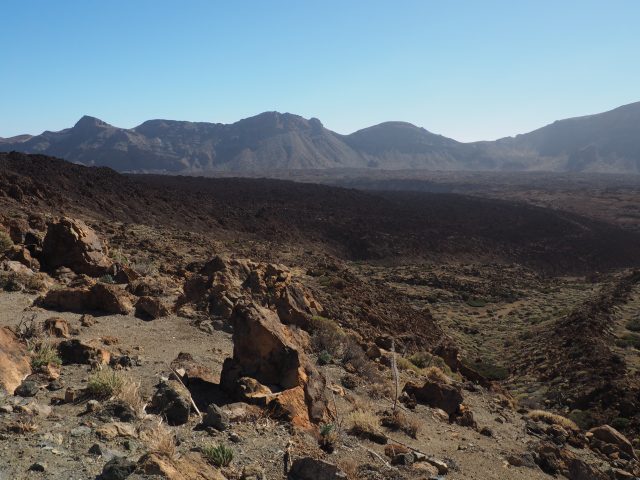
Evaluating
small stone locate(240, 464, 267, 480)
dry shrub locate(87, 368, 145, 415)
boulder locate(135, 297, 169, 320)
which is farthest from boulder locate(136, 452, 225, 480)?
boulder locate(135, 297, 169, 320)

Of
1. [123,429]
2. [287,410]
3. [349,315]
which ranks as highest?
[123,429]

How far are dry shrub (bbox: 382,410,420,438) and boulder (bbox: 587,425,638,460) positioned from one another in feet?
15.4

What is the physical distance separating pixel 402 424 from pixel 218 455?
370 cm

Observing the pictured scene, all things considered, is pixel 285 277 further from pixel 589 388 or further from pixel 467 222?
pixel 467 222

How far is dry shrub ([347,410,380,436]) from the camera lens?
7070 millimetres

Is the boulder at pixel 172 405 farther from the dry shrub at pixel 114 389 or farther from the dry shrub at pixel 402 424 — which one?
the dry shrub at pixel 402 424

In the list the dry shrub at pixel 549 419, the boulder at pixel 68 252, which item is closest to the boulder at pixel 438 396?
the dry shrub at pixel 549 419

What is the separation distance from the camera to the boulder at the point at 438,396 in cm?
958

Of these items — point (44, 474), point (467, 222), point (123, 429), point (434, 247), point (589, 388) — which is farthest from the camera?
point (467, 222)

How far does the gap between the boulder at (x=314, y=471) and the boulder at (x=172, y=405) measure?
146 centimetres

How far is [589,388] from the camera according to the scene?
1470 cm

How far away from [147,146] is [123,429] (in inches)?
7791

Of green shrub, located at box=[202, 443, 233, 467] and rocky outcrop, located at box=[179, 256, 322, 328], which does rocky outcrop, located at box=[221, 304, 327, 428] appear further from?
rocky outcrop, located at box=[179, 256, 322, 328]

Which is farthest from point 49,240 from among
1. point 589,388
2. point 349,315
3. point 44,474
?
point 589,388
